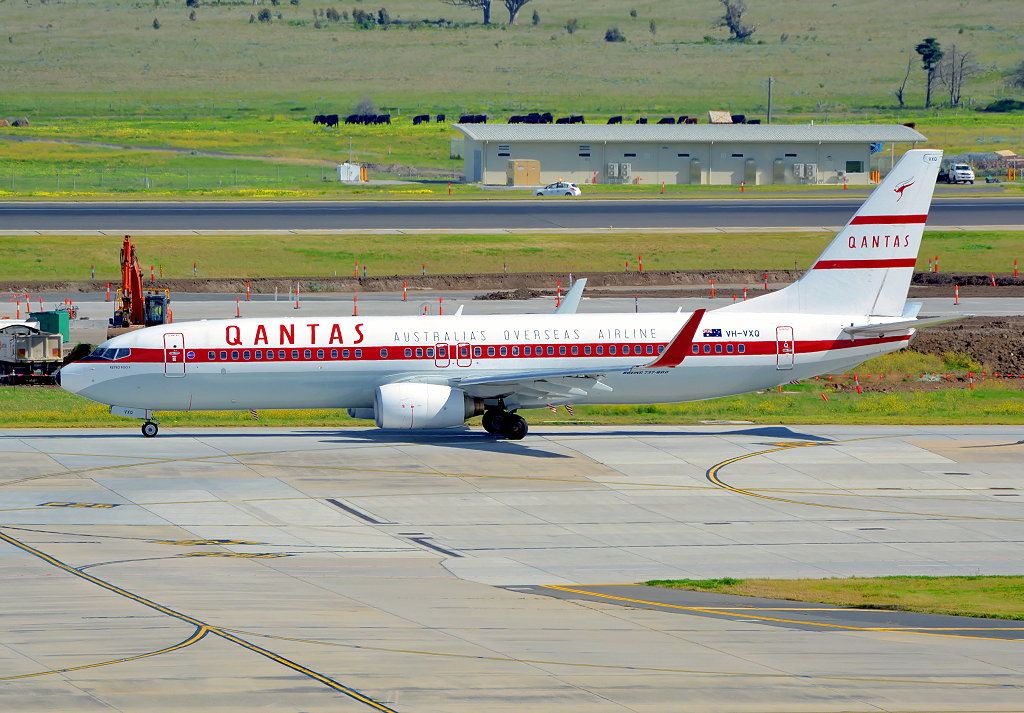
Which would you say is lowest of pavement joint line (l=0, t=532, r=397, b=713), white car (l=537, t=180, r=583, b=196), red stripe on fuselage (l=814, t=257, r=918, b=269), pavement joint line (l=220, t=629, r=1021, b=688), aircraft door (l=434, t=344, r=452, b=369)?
pavement joint line (l=220, t=629, r=1021, b=688)

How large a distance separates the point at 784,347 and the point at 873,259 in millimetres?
4472

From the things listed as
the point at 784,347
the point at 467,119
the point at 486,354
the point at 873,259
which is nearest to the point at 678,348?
the point at 784,347

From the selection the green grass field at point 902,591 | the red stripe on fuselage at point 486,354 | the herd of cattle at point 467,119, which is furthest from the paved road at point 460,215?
the green grass field at point 902,591

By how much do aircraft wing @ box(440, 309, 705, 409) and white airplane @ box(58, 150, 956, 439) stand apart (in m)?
0.05

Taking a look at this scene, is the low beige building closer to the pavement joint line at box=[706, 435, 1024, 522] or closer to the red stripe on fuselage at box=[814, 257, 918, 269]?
the red stripe on fuselage at box=[814, 257, 918, 269]

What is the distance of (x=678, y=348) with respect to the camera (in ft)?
149

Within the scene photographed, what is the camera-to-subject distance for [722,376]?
4928 centimetres

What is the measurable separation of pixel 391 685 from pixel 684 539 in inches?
550

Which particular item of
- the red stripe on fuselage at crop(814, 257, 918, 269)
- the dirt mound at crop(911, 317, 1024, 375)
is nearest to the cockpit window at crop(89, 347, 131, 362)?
the red stripe on fuselage at crop(814, 257, 918, 269)

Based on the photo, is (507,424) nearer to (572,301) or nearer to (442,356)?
(442,356)

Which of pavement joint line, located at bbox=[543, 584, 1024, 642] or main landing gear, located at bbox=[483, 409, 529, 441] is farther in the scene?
main landing gear, located at bbox=[483, 409, 529, 441]

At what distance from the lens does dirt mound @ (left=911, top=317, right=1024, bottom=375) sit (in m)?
63.6

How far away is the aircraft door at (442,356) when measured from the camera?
4800 centimetres

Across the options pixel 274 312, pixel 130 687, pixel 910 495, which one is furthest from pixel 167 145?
pixel 130 687
